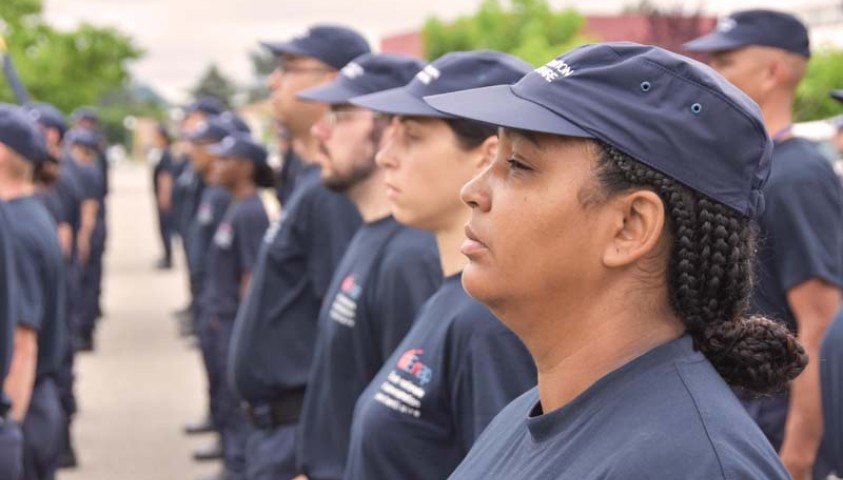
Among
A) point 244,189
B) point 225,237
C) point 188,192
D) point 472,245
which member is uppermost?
point 472,245

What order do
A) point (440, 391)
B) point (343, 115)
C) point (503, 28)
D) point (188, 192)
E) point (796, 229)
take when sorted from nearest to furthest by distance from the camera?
1. point (440, 391)
2. point (796, 229)
3. point (343, 115)
4. point (188, 192)
5. point (503, 28)

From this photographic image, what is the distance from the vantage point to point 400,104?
11.5ft

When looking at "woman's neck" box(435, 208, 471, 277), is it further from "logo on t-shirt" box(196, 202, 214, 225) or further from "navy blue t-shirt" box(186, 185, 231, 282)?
"logo on t-shirt" box(196, 202, 214, 225)

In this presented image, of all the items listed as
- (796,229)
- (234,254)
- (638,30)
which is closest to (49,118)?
(234,254)

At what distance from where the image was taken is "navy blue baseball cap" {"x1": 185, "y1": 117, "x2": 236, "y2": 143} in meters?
10.3

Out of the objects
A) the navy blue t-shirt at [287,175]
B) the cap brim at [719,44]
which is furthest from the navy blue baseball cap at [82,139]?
the cap brim at [719,44]

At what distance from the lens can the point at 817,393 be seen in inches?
166

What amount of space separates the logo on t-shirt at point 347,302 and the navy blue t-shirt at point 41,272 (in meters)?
1.91

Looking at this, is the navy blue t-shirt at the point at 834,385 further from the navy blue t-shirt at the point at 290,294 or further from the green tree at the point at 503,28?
the green tree at the point at 503,28

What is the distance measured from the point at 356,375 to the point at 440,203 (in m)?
0.77

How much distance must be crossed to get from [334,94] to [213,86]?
8165 cm

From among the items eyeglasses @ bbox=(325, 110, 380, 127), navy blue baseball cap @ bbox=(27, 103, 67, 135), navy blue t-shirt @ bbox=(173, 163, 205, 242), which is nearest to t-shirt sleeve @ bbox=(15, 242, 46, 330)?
eyeglasses @ bbox=(325, 110, 380, 127)

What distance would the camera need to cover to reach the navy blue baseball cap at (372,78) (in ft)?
15.0

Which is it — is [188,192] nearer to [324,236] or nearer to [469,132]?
[324,236]
